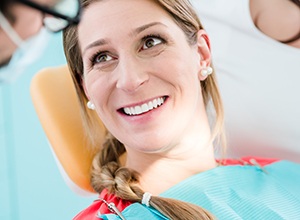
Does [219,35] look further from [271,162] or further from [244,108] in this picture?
[271,162]

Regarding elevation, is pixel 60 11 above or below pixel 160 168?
above

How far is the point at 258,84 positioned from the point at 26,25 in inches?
45.8

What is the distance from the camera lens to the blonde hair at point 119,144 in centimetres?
116

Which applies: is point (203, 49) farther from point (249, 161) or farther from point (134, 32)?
point (249, 161)

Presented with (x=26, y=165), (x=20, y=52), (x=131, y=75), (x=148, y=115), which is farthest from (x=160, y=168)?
(x=26, y=165)

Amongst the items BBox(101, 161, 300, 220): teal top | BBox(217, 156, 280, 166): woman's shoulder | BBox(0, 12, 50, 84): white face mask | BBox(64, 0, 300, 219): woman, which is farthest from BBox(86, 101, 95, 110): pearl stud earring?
BBox(0, 12, 50, 84): white face mask

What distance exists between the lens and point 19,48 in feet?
1.56

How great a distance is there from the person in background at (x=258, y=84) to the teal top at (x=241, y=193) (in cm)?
14

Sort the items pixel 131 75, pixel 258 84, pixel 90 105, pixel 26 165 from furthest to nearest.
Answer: pixel 26 165
pixel 258 84
pixel 90 105
pixel 131 75

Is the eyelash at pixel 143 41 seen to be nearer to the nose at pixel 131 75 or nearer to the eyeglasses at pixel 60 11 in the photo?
the nose at pixel 131 75

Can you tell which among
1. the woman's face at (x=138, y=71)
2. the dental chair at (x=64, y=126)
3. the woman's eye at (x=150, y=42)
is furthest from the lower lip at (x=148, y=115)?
the dental chair at (x=64, y=126)

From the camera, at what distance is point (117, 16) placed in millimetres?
1129

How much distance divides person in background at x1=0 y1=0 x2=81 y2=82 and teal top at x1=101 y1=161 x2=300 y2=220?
71cm

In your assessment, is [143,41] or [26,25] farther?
[143,41]
